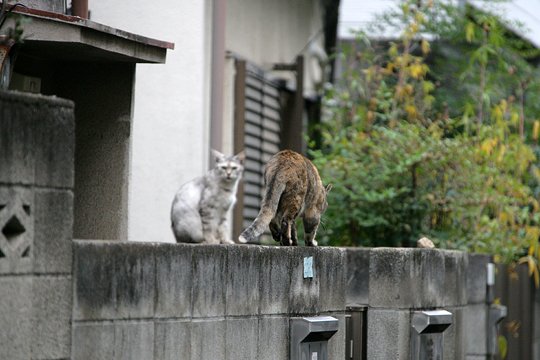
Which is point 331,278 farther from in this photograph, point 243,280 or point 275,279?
point 243,280

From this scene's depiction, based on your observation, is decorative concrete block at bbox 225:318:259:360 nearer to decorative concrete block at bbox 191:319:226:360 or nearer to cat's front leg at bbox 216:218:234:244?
decorative concrete block at bbox 191:319:226:360

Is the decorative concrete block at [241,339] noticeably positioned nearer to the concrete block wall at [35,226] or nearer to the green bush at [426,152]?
the concrete block wall at [35,226]

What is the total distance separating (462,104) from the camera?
17500mm

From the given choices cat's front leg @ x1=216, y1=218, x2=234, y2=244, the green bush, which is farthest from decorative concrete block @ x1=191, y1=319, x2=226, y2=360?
the green bush

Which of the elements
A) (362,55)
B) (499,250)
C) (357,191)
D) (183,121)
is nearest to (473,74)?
(362,55)

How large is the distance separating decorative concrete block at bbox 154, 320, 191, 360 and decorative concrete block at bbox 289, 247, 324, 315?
1.33 metres

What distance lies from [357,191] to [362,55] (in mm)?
3277

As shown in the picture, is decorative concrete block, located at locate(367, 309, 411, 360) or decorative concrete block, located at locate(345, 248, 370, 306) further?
decorative concrete block, located at locate(345, 248, 370, 306)

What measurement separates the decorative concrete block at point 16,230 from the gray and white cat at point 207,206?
3.60 metres

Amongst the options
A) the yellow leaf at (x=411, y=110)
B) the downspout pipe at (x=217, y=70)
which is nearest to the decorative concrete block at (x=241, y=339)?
the downspout pipe at (x=217, y=70)

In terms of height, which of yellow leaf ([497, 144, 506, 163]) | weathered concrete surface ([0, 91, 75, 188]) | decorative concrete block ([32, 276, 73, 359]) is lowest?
decorative concrete block ([32, 276, 73, 359])

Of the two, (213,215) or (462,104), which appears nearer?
(213,215)

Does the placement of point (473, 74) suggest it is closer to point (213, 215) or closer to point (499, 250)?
point (499, 250)

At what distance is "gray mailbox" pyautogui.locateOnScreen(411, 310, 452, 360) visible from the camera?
9.56 meters
